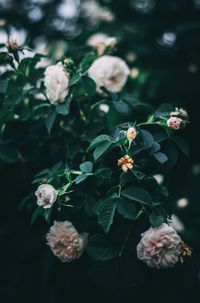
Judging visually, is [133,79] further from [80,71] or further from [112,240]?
[112,240]

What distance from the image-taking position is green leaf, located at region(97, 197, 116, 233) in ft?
4.12

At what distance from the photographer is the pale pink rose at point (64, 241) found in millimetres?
1378

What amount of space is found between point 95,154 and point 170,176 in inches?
39.4

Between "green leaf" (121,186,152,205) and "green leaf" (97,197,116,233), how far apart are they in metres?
0.05

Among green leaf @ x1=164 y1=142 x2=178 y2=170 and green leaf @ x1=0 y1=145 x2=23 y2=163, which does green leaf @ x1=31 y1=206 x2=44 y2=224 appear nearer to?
green leaf @ x1=0 y1=145 x2=23 y2=163

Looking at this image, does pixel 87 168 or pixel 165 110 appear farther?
pixel 165 110

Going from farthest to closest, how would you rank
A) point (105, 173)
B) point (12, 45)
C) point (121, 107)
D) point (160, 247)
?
point (121, 107) < point (12, 45) < point (105, 173) < point (160, 247)

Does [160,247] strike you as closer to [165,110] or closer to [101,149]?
[101,149]

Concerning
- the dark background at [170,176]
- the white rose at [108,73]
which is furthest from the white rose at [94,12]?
the white rose at [108,73]

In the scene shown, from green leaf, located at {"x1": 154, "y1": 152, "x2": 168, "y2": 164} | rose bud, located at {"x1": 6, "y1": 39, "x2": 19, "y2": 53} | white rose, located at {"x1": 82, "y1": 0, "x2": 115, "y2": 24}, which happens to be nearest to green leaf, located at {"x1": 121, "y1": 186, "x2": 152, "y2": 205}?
green leaf, located at {"x1": 154, "y1": 152, "x2": 168, "y2": 164}

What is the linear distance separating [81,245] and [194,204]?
3.07 ft

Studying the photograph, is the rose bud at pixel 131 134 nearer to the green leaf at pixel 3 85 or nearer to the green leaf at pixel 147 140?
the green leaf at pixel 147 140

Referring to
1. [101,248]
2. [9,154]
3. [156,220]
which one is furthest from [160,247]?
[9,154]

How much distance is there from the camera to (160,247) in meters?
1.25
